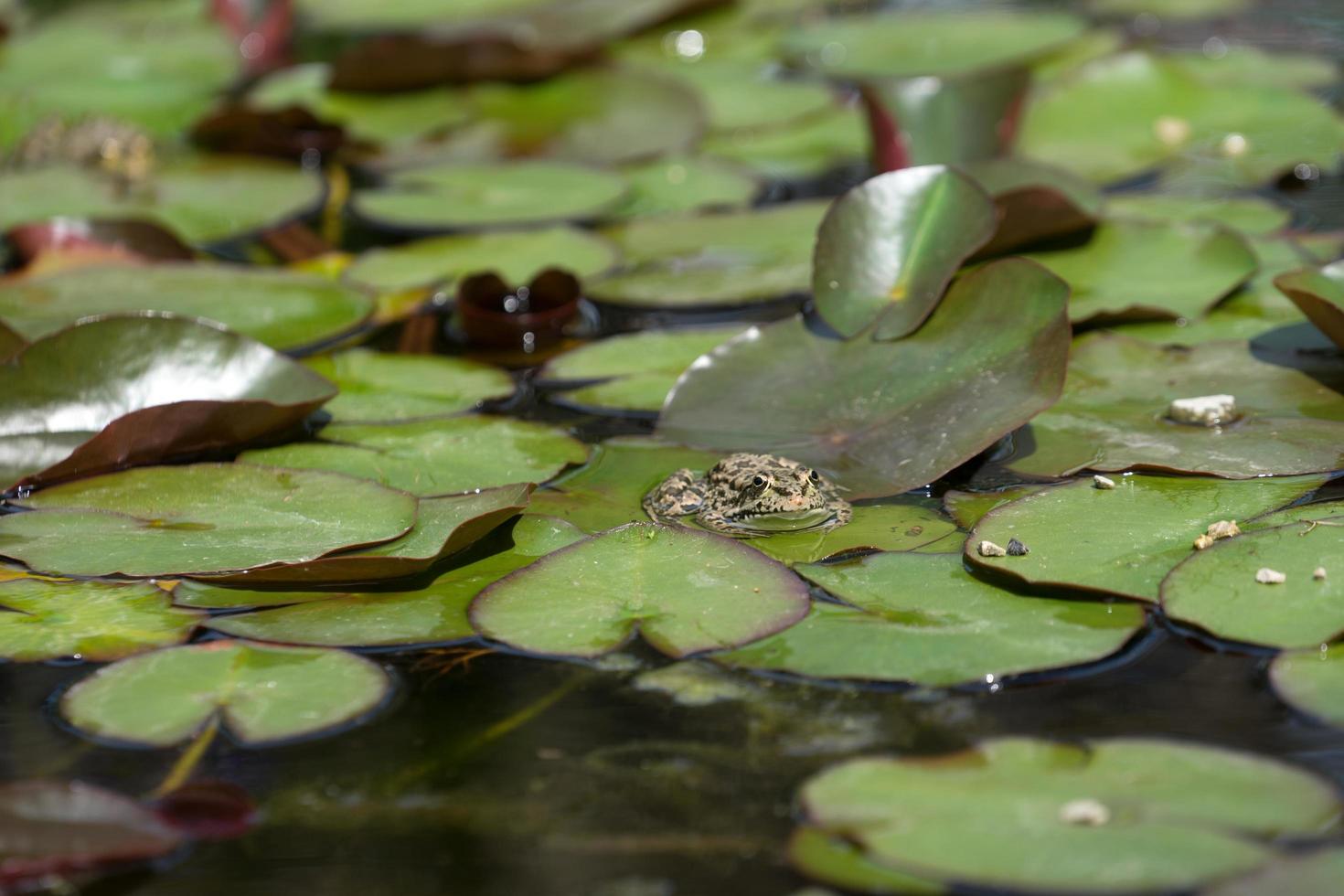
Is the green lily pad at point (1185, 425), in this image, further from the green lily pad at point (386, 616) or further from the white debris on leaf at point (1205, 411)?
the green lily pad at point (386, 616)

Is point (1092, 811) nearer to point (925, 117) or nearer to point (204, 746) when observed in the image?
point (204, 746)

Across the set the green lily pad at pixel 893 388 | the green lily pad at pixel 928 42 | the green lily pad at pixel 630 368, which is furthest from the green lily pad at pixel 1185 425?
the green lily pad at pixel 928 42

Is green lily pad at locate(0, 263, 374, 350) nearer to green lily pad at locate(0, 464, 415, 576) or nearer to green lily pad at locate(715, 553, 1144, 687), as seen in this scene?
green lily pad at locate(0, 464, 415, 576)

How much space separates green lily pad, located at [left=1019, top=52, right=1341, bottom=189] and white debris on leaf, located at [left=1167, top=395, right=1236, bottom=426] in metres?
1.69

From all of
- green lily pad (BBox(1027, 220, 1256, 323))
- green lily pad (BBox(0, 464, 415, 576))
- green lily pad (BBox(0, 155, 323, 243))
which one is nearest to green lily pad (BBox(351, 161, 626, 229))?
green lily pad (BBox(0, 155, 323, 243))

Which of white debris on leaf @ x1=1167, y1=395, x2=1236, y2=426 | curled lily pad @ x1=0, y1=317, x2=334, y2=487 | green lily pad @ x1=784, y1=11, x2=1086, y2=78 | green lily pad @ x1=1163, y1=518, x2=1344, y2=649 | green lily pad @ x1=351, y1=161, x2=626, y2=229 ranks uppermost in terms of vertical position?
green lily pad @ x1=784, y1=11, x2=1086, y2=78

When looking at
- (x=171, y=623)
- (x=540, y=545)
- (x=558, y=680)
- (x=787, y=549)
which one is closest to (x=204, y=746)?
(x=171, y=623)

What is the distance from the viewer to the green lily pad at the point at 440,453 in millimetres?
2771

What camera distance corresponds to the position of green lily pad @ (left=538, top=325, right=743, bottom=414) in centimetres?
312

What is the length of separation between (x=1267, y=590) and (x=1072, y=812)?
2.08 ft

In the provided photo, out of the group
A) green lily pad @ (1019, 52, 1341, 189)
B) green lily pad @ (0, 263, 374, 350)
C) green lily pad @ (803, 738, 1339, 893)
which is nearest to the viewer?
green lily pad @ (803, 738, 1339, 893)

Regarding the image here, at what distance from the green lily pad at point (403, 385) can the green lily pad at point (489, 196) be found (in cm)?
93

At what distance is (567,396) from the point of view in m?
3.19

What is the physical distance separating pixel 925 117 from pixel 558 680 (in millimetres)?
2548
